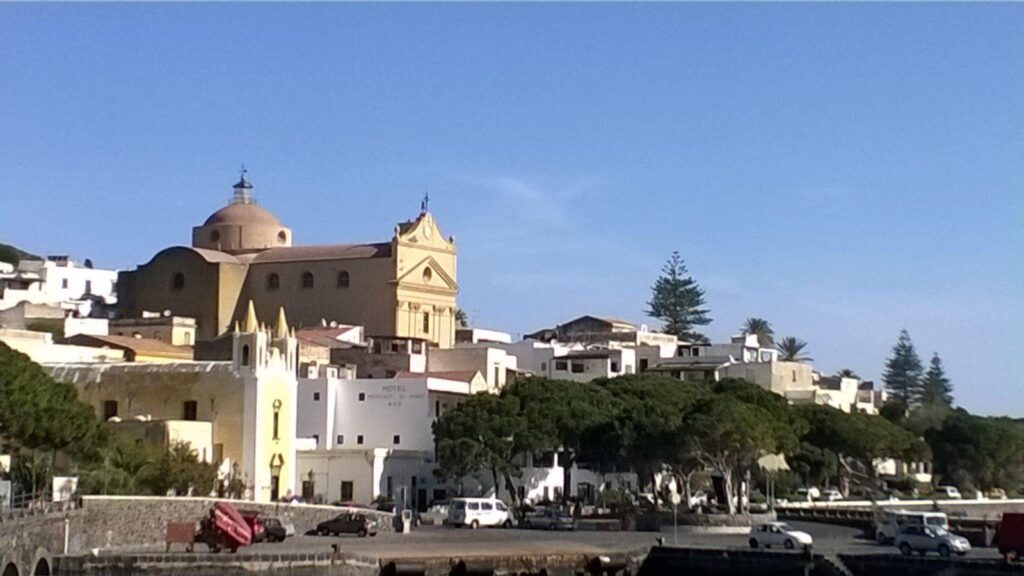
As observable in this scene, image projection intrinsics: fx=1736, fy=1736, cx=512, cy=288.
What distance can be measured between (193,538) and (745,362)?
53148 mm

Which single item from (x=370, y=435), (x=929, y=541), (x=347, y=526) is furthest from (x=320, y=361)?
(x=929, y=541)

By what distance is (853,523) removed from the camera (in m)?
58.7

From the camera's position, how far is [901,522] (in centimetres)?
4650

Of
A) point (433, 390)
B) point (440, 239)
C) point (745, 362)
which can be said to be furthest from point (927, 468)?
point (433, 390)

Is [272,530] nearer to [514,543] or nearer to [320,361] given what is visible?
[514,543]

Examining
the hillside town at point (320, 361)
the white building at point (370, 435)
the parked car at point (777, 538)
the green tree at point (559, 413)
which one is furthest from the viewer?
the white building at point (370, 435)

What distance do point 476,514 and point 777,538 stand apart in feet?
39.5

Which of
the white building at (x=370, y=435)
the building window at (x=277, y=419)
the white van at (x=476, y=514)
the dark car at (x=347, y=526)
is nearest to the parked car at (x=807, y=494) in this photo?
the white building at (x=370, y=435)

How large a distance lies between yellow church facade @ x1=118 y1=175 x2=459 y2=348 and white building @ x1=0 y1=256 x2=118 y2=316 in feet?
19.4

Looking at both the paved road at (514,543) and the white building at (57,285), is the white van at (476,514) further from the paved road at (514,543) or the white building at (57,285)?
the white building at (57,285)

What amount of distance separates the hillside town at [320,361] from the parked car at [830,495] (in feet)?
7.17

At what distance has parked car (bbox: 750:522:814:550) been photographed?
1741 inches

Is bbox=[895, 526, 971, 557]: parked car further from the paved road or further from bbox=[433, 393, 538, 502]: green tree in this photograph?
bbox=[433, 393, 538, 502]: green tree

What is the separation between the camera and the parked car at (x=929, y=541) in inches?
1727
